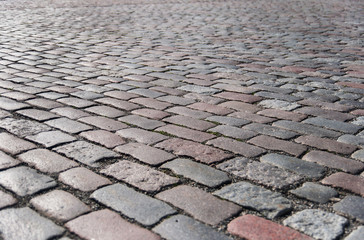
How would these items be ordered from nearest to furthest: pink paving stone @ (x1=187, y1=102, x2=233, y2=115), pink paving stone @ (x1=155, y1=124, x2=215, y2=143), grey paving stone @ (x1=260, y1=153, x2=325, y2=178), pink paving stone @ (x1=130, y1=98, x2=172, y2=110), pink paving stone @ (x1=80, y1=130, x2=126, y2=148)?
grey paving stone @ (x1=260, y1=153, x2=325, y2=178), pink paving stone @ (x1=80, y1=130, x2=126, y2=148), pink paving stone @ (x1=155, y1=124, x2=215, y2=143), pink paving stone @ (x1=187, y1=102, x2=233, y2=115), pink paving stone @ (x1=130, y1=98, x2=172, y2=110)

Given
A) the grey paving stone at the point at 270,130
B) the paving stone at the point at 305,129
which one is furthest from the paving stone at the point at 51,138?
the paving stone at the point at 305,129

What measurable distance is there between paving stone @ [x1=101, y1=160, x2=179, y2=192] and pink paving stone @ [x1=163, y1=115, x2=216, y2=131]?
0.71 m

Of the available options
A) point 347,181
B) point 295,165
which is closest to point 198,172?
point 295,165

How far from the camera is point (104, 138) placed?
2777 mm

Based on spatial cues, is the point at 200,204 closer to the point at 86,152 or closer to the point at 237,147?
the point at 237,147

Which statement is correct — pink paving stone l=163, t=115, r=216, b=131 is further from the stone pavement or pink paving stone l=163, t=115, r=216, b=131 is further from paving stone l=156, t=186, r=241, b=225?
paving stone l=156, t=186, r=241, b=225

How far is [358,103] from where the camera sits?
11.5 ft

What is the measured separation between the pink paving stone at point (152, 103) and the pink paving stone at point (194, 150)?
0.71 meters

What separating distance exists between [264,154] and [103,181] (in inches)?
36.8

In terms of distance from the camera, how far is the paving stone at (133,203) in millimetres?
1919

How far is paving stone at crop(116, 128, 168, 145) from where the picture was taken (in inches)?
109

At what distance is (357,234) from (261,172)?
65 centimetres

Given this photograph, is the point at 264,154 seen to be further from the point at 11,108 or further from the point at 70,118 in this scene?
the point at 11,108

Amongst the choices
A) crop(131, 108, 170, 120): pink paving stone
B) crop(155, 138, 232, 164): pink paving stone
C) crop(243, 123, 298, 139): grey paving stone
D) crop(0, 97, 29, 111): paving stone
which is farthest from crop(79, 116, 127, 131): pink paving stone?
crop(243, 123, 298, 139): grey paving stone
